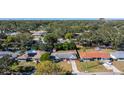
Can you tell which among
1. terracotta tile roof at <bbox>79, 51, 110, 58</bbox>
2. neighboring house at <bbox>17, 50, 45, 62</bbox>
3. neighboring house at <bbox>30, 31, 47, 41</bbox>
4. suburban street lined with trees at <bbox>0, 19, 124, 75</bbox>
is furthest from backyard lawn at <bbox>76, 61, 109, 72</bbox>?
neighboring house at <bbox>30, 31, 47, 41</bbox>

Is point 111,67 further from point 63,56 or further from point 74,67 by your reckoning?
point 63,56

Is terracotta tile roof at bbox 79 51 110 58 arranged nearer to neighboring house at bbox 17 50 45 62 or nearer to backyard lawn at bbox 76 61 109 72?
backyard lawn at bbox 76 61 109 72

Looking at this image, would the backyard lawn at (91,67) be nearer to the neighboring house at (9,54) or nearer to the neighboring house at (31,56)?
the neighboring house at (31,56)

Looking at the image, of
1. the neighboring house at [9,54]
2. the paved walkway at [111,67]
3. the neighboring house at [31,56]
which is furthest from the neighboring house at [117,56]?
the neighboring house at [9,54]

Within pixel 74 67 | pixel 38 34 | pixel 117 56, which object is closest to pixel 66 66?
pixel 74 67

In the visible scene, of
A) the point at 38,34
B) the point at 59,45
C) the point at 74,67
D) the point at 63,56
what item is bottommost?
the point at 74,67
